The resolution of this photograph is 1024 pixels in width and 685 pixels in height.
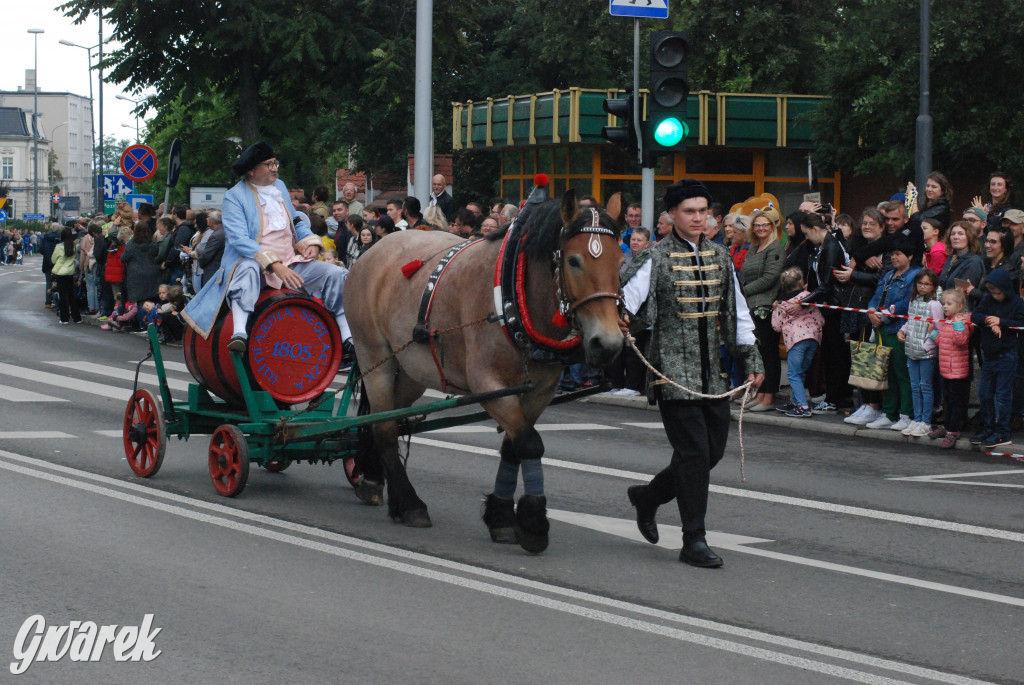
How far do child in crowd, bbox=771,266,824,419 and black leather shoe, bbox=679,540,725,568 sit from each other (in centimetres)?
683

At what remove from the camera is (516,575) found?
23.3 feet

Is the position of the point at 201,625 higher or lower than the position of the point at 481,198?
lower

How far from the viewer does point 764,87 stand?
39062mm

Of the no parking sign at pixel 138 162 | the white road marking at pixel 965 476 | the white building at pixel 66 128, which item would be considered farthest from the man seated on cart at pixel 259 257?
the white building at pixel 66 128

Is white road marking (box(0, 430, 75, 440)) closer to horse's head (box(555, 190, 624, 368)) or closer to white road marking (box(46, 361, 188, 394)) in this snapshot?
white road marking (box(46, 361, 188, 394))

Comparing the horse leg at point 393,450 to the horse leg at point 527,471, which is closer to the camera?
the horse leg at point 527,471

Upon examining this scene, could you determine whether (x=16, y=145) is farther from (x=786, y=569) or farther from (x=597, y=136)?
(x=786, y=569)

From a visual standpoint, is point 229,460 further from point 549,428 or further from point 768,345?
point 768,345

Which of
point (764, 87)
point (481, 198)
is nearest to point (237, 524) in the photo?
point (764, 87)

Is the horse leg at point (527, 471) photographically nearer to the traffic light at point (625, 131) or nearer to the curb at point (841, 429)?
the curb at point (841, 429)

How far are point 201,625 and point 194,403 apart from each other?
3.66 m

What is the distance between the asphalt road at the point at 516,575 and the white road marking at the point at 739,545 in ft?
0.09

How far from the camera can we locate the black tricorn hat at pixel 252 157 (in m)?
9.27

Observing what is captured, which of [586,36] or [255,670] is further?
[586,36]
